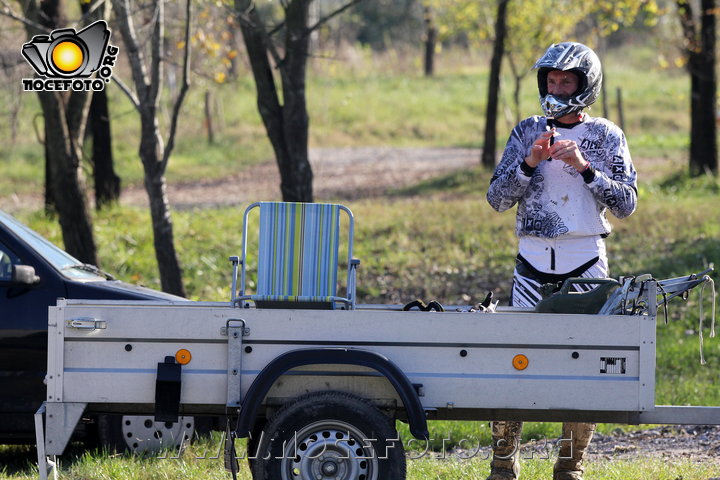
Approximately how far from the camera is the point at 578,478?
5.60m

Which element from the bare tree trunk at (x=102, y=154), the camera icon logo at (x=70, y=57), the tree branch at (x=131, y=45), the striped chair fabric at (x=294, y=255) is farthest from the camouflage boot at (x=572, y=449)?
the bare tree trunk at (x=102, y=154)

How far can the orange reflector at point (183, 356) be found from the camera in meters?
4.62

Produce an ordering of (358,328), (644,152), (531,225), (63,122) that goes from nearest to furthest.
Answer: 1. (358,328)
2. (531,225)
3. (63,122)
4. (644,152)

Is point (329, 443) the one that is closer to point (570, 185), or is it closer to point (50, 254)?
point (570, 185)

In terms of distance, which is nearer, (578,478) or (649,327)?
(649,327)

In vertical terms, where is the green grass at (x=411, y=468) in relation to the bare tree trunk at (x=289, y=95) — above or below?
below

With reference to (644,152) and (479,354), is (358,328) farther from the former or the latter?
(644,152)

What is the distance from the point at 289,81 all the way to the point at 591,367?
658cm

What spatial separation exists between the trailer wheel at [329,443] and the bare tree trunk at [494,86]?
1769 cm

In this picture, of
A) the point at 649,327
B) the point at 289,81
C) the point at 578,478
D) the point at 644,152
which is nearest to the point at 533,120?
the point at 649,327

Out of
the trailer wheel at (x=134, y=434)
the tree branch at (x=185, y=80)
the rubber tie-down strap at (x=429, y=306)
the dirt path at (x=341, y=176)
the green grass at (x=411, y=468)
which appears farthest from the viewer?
the dirt path at (x=341, y=176)

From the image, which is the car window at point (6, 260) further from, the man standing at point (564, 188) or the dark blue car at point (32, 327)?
the man standing at point (564, 188)

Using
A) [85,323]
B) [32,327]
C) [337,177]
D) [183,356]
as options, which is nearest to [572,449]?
[183,356]

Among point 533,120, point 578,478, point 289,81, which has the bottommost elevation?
point 578,478
